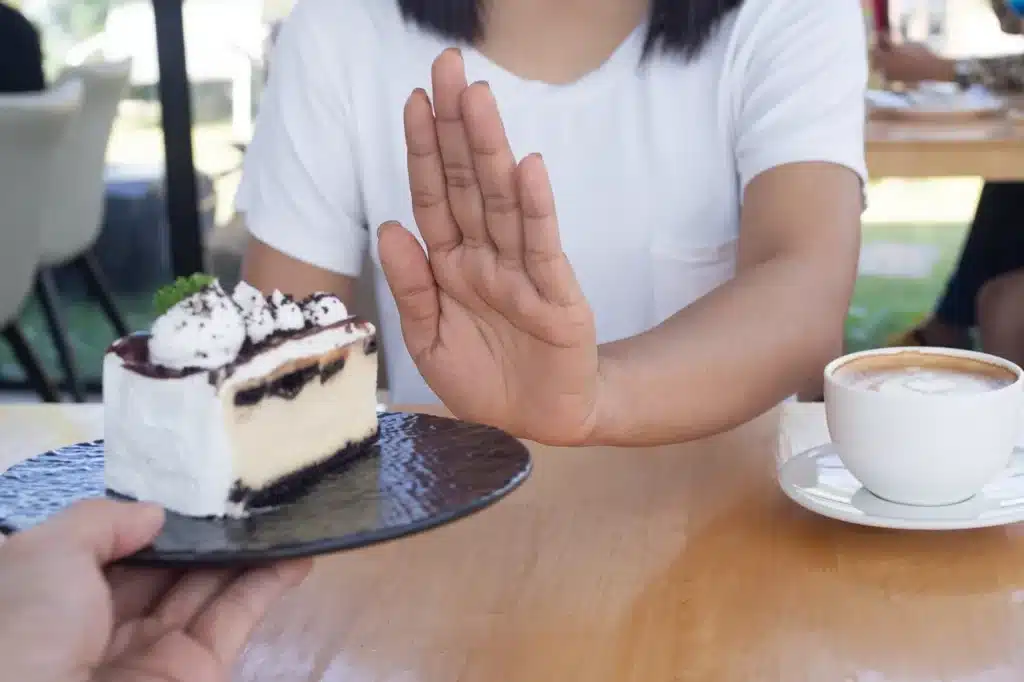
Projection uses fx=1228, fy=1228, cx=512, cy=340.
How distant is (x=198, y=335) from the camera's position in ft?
2.43

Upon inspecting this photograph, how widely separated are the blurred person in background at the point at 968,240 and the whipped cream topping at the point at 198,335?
8.30 feet

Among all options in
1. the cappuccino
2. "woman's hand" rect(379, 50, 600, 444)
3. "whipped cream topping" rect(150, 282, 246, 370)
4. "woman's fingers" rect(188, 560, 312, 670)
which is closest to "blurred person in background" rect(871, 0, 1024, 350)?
the cappuccino

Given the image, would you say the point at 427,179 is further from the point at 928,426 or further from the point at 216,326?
the point at 928,426

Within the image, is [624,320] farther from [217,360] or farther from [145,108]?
[145,108]

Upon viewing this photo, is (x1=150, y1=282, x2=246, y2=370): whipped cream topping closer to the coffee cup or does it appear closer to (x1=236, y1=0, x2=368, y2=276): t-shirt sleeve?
the coffee cup

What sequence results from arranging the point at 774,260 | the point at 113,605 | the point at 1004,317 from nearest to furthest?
the point at 113,605, the point at 774,260, the point at 1004,317

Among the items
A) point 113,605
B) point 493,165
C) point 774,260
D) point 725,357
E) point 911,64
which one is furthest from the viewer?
point 911,64

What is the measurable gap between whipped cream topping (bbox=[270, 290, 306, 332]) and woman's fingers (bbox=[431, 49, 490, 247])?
13cm

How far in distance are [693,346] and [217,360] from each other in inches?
15.2

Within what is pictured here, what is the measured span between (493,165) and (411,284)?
116 millimetres

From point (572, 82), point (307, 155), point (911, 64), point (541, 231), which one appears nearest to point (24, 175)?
point (307, 155)

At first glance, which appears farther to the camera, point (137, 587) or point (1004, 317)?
point (1004, 317)

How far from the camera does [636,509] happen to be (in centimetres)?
80

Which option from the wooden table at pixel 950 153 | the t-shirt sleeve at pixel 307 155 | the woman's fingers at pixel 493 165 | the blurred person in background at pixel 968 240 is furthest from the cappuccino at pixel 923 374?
the blurred person in background at pixel 968 240
